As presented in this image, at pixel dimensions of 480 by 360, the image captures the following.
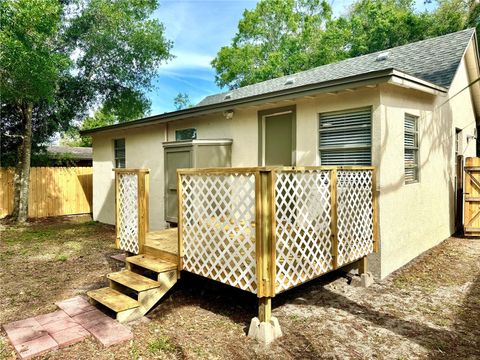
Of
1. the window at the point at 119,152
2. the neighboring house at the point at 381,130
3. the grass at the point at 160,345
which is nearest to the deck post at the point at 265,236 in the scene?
the grass at the point at 160,345

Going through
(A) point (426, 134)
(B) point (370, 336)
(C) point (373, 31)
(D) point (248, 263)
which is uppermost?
(C) point (373, 31)

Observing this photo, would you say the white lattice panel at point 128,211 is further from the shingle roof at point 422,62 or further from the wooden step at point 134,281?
the shingle roof at point 422,62

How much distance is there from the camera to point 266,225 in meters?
3.16

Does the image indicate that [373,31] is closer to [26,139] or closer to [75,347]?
[26,139]

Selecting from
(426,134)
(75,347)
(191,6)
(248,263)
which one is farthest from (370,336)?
(191,6)

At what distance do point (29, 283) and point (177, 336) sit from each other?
310 cm

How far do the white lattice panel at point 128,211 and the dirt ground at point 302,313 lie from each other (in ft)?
2.65

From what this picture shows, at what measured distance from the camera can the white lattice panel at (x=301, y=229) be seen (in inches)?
134

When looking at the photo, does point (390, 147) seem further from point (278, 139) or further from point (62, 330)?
point (62, 330)

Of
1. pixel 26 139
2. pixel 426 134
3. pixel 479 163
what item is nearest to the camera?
pixel 426 134

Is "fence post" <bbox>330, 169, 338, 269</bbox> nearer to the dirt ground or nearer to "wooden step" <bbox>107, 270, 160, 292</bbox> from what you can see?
the dirt ground

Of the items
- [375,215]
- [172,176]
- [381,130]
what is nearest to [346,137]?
[381,130]

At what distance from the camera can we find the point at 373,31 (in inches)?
851

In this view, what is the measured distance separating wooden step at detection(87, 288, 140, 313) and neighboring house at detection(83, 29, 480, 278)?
11.3 feet
